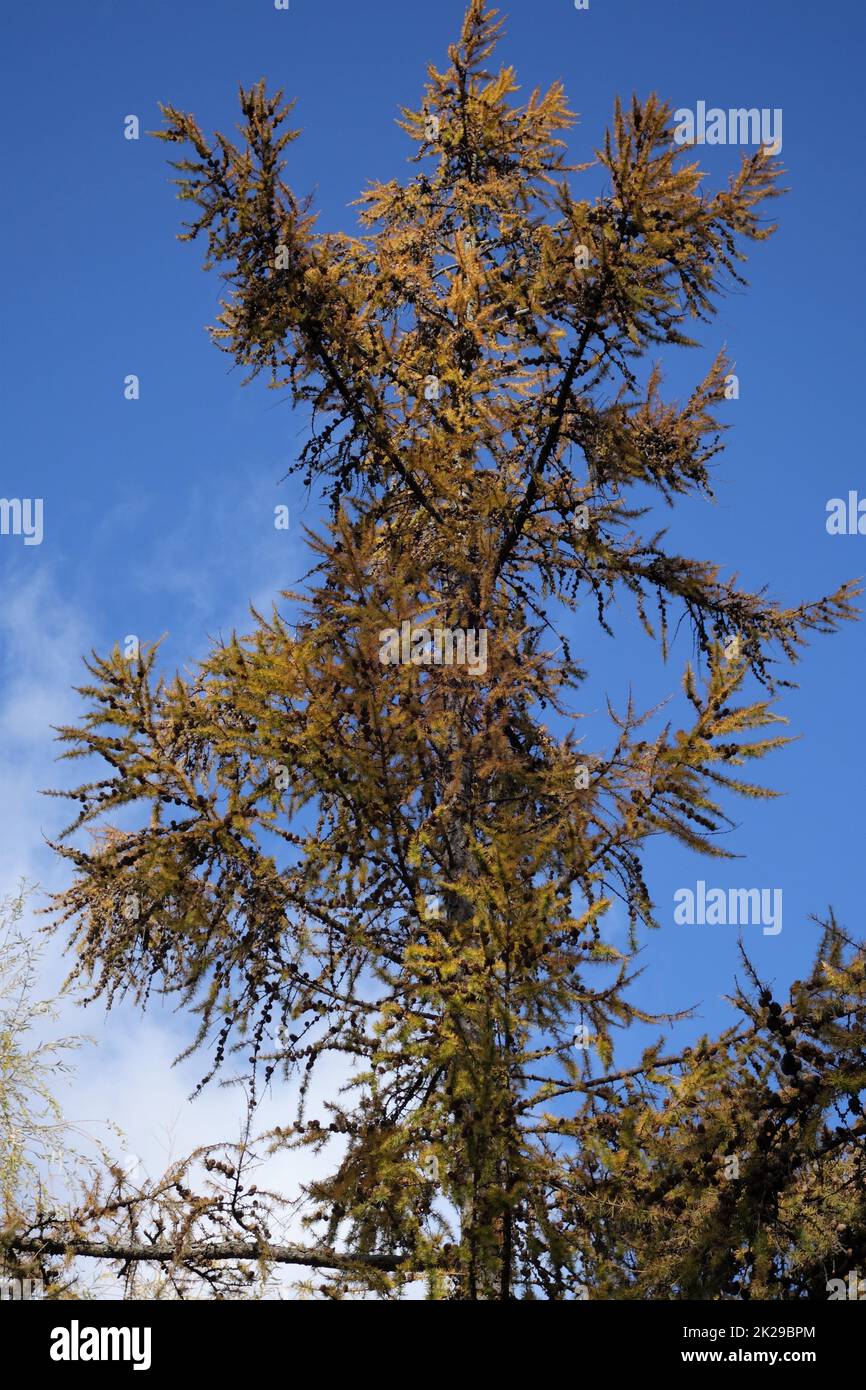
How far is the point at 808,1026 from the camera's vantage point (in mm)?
5770

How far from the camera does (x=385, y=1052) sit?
19.2 feet

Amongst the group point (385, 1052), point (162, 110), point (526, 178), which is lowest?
point (385, 1052)

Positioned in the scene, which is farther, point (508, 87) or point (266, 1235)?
point (508, 87)

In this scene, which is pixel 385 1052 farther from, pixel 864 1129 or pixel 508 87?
pixel 508 87

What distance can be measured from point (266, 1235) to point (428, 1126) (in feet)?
7.08
